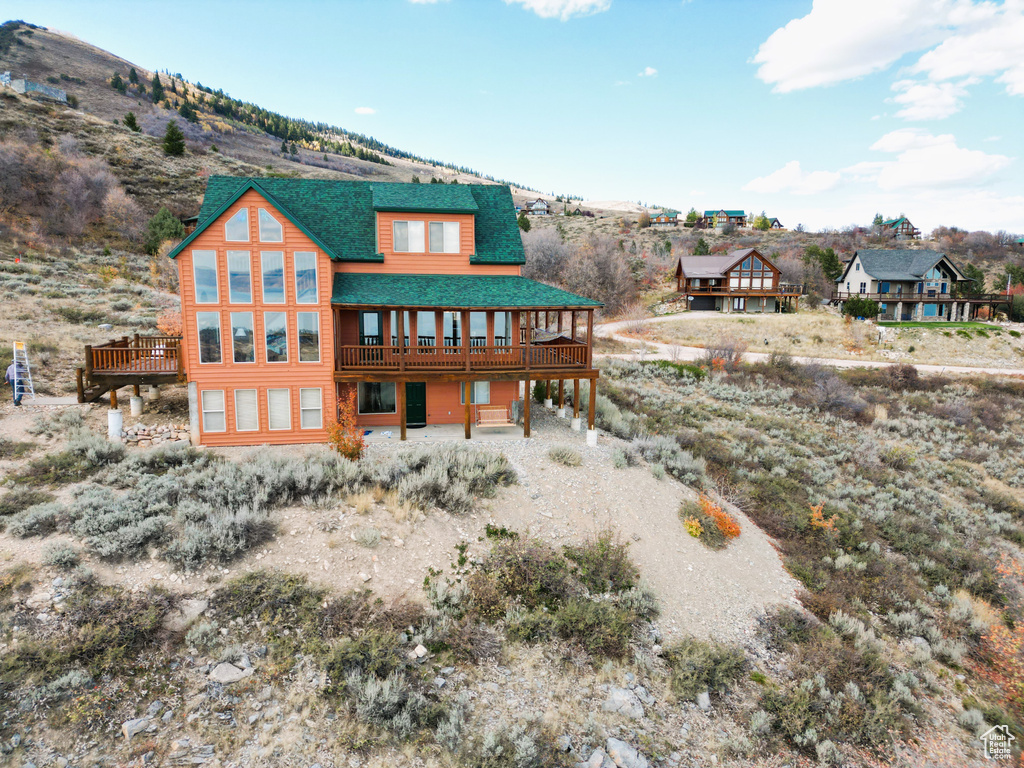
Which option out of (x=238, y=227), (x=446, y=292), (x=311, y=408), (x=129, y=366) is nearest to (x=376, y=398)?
(x=311, y=408)

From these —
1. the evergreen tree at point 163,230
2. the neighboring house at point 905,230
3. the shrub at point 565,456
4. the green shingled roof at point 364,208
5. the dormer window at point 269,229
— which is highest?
the neighboring house at point 905,230

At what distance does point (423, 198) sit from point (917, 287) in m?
59.6

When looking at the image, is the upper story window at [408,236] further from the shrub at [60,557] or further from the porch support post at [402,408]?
the shrub at [60,557]

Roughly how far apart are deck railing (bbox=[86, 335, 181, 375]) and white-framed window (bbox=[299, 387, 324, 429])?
4.34m

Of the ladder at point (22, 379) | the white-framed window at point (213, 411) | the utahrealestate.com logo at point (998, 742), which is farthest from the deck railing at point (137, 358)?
the utahrealestate.com logo at point (998, 742)

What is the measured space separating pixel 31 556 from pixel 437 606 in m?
8.73

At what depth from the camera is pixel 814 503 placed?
722 inches

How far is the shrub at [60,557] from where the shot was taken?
418 inches

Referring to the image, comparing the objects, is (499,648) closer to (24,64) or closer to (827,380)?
(827,380)

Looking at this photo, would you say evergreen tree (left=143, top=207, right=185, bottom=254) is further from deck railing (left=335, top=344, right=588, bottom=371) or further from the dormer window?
deck railing (left=335, top=344, right=588, bottom=371)

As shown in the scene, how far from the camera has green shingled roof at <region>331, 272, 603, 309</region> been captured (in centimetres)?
1761

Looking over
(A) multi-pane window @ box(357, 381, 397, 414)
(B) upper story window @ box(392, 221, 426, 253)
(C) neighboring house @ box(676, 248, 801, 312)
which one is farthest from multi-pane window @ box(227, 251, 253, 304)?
(C) neighboring house @ box(676, 248, 801, 312)

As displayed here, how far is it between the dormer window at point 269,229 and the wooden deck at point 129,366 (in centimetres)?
489

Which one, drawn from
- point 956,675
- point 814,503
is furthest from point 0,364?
point 956,675
